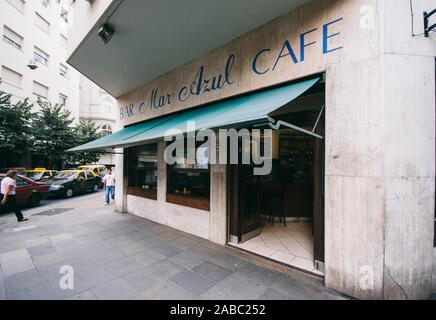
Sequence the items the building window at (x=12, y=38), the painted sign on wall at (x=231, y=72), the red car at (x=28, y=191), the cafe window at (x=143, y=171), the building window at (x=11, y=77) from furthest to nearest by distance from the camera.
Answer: the building window at (x=12, y=38)
the building window at (x=11, y=77)
the red car at (x=28, y=191)
the cafe window at (x=143, y=171)
the painted sign on wall at (x=231, y=72)

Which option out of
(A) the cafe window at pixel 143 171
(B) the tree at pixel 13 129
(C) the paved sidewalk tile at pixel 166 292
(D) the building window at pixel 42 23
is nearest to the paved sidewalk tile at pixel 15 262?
(C) the paved sidewalk tile at pixel 166 292

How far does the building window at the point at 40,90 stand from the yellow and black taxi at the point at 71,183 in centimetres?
889

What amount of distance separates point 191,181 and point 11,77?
58.4 ft

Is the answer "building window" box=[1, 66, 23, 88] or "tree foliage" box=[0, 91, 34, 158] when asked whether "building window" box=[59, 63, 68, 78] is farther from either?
"tree foliage" box=[0, 91, 34, 158]

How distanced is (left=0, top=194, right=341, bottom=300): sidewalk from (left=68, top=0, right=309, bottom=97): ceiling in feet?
15.7

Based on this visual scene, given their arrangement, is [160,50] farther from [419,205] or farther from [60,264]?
[419,205]

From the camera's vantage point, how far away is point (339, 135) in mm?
2879

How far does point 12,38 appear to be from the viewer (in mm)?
13930

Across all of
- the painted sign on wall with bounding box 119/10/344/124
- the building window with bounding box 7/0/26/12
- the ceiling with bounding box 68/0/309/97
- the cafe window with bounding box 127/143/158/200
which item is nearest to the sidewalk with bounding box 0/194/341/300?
the cafe window with bounding box 127/143/158/200

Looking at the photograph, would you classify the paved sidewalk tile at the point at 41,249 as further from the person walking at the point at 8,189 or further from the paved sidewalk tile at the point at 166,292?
the person walking at the point at 8,189

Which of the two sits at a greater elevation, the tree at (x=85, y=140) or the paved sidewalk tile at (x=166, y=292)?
the tree at (x=85, y=140)

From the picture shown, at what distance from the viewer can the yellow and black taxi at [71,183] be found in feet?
35.4

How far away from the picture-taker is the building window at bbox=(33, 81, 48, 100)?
1568 centimetres

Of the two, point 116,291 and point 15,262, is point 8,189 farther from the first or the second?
point 116,291
